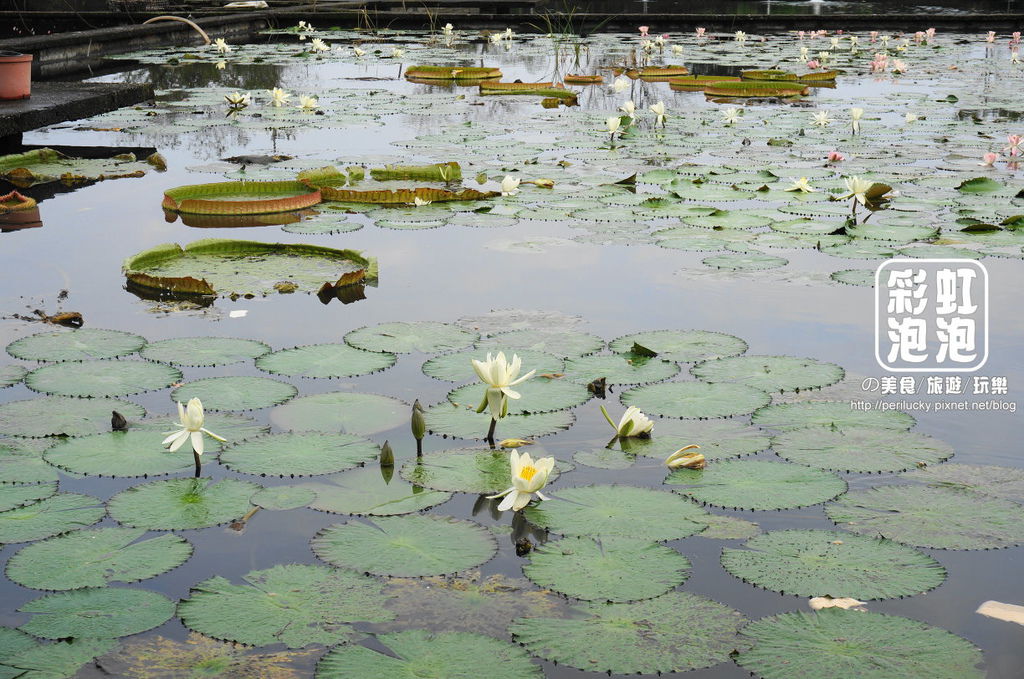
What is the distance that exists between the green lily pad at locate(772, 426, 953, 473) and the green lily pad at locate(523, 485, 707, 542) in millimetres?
337

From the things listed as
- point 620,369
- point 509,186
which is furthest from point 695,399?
point 509,186

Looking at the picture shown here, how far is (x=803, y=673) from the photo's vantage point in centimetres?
157

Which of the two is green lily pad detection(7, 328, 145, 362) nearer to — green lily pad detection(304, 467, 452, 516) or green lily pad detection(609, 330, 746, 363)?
green lily pad detection(304, 467, 452, 516)

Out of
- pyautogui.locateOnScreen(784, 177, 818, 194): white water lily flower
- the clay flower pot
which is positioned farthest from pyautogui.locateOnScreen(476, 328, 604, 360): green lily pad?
the clay flower pot

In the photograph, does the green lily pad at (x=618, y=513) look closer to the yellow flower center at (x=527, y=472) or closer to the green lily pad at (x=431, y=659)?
the yellow flower center at (x=527, y=472)

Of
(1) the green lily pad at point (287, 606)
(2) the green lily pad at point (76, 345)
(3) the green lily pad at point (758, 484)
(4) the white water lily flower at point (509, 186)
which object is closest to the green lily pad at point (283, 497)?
(1) the green lily pad at point (287, 606)

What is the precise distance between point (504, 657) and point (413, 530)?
42 centimetres

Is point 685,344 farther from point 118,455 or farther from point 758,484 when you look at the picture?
point 118,455

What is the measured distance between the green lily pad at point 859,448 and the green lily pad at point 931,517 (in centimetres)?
11

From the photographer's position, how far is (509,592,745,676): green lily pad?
159cm

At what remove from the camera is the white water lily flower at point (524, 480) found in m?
1.99

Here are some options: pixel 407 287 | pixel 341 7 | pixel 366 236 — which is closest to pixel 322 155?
pixel 366 236

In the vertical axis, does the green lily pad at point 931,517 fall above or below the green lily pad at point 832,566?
above

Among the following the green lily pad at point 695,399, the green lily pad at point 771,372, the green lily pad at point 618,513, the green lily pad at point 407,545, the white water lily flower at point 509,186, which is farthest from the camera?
the white water lily flower at point 509,186
